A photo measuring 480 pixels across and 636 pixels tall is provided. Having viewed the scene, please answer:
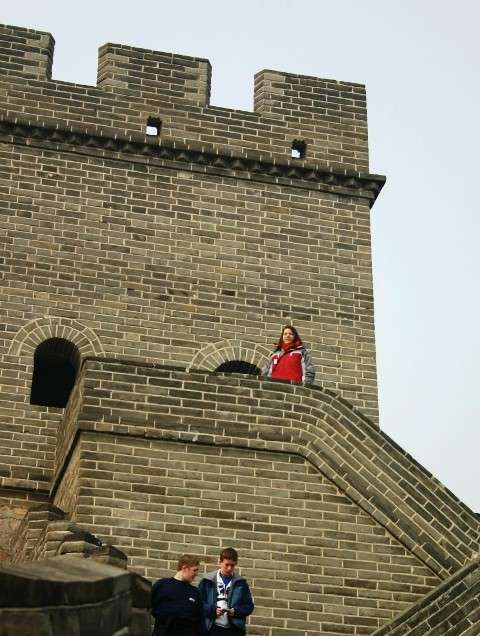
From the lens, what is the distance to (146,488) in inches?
531

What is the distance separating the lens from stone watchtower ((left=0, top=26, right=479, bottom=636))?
44.0 ft

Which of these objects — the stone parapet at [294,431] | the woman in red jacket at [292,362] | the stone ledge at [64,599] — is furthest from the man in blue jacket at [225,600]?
the woman in red jacket at [292,362]

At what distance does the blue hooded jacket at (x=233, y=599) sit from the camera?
9992 mm

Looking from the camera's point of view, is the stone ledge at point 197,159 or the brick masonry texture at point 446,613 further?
the stone ledge at point 197,159

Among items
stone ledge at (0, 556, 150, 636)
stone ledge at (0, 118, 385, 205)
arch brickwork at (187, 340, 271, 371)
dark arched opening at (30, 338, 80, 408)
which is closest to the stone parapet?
dark arched opening at (30, 338, 80, 408)

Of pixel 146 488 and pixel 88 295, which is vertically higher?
pixel 88 295

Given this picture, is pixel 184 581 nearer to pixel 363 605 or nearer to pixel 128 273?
pixel 363 605

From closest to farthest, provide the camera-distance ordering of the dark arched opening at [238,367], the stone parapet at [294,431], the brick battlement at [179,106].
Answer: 1. the stone parapet at [294,431]
2. the dark arched opening at [238,367]
3. the brick battlement at [179,106]

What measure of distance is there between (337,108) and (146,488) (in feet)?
30.1

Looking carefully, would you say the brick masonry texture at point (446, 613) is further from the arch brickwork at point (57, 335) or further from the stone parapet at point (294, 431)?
the arch brickwork at point (57, 335)

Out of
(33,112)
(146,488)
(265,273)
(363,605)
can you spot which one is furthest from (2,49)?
(363,605)

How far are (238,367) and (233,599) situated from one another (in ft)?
28.9

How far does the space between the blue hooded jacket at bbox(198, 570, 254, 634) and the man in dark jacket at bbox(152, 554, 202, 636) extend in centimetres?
33

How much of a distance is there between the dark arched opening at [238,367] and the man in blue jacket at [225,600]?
844cm
